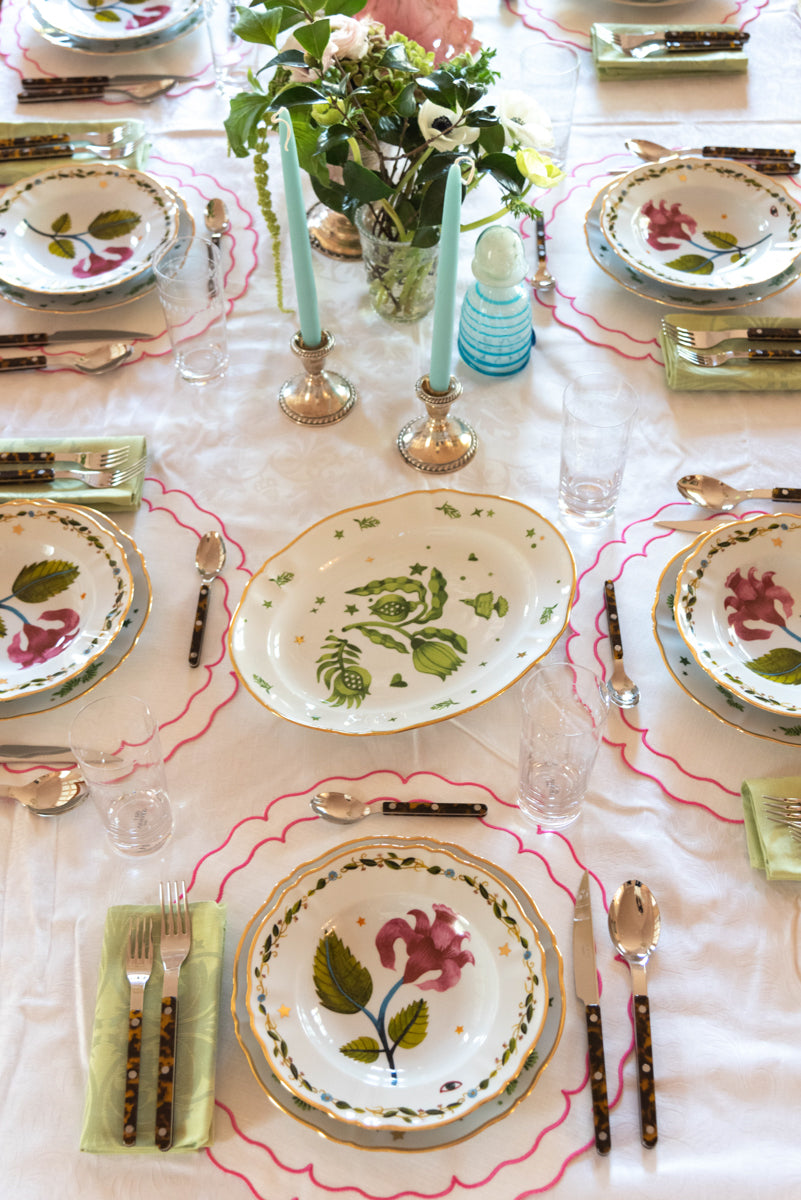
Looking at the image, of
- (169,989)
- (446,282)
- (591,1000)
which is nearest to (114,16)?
(446,282)

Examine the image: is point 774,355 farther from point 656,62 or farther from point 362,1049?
point 362,1049

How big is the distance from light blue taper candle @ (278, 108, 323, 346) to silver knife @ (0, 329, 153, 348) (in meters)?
0.36

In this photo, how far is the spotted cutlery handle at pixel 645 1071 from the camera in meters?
0.91

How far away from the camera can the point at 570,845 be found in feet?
3.54

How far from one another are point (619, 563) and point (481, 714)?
290 mm

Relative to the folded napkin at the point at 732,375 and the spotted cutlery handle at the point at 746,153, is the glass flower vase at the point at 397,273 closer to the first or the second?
the folded napkin at the point at 732,375

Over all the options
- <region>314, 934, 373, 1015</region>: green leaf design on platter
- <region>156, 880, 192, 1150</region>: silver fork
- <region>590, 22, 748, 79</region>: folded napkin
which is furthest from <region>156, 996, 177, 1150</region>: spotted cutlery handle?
<region>590, 22, 748, 79</region>: folded napkin

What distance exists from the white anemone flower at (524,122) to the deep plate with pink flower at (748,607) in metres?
0.52

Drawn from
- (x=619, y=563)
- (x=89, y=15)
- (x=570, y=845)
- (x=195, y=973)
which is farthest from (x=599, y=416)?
(x=89, y=15)

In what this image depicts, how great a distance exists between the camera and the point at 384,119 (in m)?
1.26

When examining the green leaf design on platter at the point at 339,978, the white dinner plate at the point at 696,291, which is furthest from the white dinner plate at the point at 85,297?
the green leaf design on platter at the point at 339,978

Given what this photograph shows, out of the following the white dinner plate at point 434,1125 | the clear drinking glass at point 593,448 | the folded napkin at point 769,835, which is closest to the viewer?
the white dinner plate at point 434,1125

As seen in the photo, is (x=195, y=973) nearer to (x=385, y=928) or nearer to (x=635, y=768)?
(x=385, y=928)

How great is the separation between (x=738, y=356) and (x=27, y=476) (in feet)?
3.33
